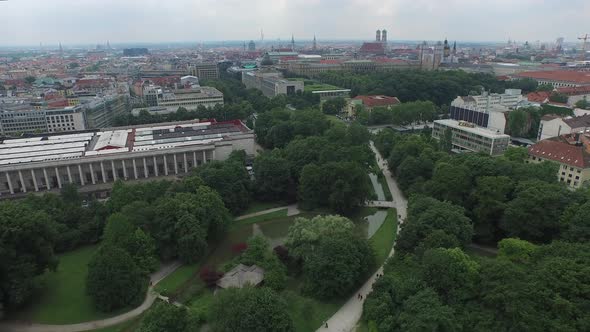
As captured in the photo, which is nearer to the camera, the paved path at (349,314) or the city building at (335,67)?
the paved path at (349,314)

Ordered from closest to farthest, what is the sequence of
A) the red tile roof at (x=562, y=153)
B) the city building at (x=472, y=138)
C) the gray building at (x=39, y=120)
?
1. the red tile roof at (x=562, y=153)
2. the city building at (x=472, y=138)
3. the gray building at (x=39, y=120)

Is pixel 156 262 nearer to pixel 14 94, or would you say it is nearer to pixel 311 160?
pixel 311 160

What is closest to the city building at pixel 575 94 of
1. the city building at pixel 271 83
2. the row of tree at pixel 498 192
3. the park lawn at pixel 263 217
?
the row of tree at pixel 498 192

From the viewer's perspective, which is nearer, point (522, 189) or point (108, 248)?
point (108, 248)

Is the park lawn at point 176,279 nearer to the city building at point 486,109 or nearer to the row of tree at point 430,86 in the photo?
the city building at point 486,109

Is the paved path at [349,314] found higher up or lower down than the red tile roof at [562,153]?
lower down

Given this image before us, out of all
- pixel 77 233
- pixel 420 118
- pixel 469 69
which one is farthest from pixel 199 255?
pixel 469 69

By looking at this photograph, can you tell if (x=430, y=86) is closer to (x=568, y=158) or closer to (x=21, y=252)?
(x=568, y=158)
